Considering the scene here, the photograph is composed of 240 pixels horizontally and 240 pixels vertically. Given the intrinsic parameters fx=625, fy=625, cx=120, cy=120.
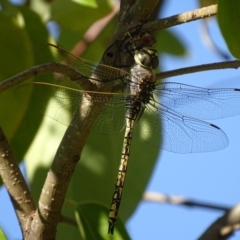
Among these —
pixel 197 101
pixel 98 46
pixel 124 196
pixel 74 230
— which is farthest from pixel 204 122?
pixel 98 46

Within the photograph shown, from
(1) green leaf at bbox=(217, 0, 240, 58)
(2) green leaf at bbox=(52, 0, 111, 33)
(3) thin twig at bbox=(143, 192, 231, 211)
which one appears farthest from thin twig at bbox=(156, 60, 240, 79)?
(2) green leaf at bbox=(52, 0, 111, 33)

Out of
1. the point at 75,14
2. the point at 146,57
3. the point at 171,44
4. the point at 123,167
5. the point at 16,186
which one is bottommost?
the point at 16,186

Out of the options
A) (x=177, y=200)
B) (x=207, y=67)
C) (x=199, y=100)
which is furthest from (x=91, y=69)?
(x=177, y=200)

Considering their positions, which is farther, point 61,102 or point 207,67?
point 61,102

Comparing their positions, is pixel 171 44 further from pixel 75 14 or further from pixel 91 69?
pixel 91 69

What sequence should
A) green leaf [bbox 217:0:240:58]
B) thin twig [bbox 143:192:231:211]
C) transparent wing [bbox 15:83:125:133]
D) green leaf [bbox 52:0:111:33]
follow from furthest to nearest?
green leaf [bbox 52:0:111:33], thin twig [bbox 143:192:231:211], transparent wing [bbox 15:83:125:133], green leaf [bbox 217:0:240:58]

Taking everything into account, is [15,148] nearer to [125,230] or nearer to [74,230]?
[74,230]

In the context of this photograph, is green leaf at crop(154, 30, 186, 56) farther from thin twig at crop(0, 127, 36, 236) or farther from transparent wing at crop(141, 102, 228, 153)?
thin twig at crop(0, 127, 36, 236)
